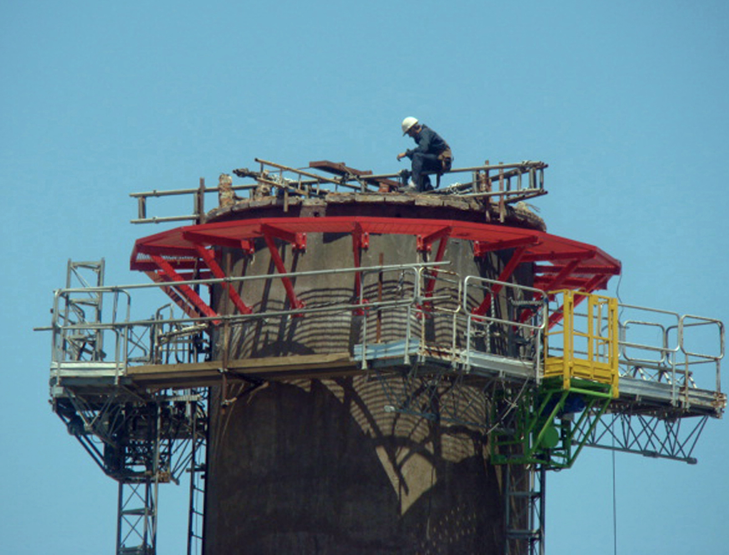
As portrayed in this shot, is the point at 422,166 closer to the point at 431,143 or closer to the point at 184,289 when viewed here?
the point at 431,143

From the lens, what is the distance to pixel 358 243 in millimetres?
52031

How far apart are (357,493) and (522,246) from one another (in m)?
6.76

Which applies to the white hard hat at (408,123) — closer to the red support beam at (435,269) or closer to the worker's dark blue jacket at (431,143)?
the worker's dark blue jacket at (431,143)

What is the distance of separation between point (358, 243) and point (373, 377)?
121 inches

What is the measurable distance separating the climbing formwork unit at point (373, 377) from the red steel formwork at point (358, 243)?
0.06 metres

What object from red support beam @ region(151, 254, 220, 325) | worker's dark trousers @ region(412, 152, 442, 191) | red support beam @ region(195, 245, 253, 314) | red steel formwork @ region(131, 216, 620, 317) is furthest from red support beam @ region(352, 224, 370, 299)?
red support beam @ region(151, 254, 220, 325)

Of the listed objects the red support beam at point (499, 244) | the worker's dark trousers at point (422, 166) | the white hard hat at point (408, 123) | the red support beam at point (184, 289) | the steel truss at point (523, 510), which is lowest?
the steel truss at point (523, 510)

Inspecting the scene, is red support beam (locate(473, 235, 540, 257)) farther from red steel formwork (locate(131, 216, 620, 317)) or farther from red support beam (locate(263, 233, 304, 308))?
red support beam (locate(263, 233, 304, 308))

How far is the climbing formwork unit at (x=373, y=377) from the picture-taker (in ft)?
167

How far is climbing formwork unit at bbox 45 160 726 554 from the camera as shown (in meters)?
51.0

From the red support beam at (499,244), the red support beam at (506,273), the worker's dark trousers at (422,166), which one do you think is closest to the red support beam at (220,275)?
the worker's dark trousers at (422,166)

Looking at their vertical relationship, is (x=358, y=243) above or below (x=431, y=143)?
below

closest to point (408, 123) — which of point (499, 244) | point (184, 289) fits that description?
point (499, 244)

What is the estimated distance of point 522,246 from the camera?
52.3 meters
